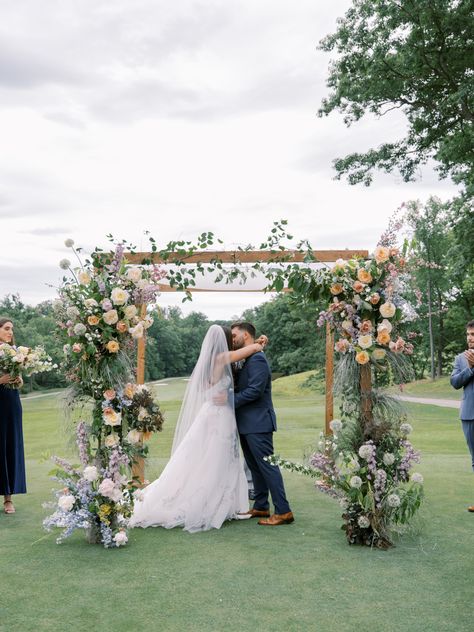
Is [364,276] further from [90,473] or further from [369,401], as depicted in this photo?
[90,473]

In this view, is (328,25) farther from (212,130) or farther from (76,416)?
(76,416)

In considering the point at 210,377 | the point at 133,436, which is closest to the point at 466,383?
the point at 210,377

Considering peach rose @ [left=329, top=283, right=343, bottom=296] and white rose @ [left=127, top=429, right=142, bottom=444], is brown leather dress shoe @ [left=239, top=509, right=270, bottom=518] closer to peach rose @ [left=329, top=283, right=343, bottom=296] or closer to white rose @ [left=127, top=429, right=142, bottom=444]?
white rose @ [left=127, top=429, right=142, bottom=444]

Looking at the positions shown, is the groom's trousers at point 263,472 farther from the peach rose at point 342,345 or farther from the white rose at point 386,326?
the white rose at point 386,326

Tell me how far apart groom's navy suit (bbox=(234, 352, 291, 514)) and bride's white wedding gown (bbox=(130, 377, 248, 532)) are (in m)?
0.13

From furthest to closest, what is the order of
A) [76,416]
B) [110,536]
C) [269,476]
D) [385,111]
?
1. [385,111]
2. [269,476]
3. [76,416]
4. [110,536]

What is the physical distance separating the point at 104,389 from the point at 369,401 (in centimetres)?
220

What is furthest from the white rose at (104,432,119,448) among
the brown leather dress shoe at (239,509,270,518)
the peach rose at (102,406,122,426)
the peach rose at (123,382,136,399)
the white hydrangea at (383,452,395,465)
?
the white hydrangea at (383,452,395,465)

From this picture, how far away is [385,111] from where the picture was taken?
19375 mm

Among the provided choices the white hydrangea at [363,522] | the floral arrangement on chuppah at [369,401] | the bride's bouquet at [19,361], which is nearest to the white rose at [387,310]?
the floral arrangement on chuppah at [369,401]

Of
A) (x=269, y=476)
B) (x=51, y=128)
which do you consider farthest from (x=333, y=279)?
(x=51, y=128)

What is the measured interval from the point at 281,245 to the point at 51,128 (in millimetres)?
3970

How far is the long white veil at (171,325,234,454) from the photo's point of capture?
20.9 feet

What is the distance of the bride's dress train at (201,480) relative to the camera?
604cm
